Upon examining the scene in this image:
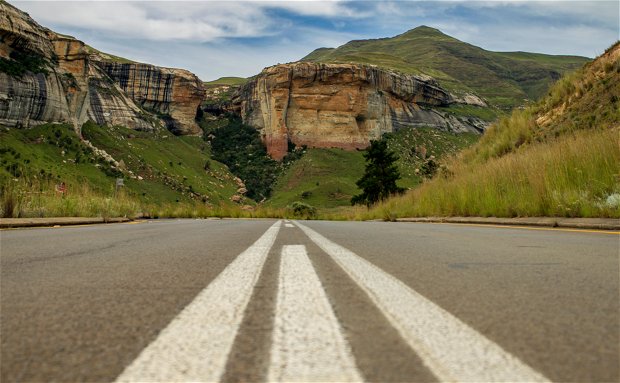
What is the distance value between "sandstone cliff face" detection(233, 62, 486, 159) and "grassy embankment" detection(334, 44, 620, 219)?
3460 inches

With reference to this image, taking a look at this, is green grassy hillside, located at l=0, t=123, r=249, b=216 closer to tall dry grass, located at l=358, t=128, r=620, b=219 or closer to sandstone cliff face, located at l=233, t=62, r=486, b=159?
sandstone cliff face, located at l=233, t=62, r=486, b=159

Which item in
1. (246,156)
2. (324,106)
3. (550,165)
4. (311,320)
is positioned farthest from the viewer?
(246,156)

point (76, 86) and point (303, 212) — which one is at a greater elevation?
point (76, 86)

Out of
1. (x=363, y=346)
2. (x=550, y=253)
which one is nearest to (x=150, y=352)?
(x=363, y=346)

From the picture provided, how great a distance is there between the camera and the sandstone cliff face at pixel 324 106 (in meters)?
109

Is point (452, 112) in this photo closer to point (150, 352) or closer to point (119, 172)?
point (119, 172)

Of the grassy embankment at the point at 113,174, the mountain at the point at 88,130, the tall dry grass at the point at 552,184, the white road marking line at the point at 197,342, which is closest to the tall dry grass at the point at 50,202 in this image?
the grassy embankment at the point at 113,174

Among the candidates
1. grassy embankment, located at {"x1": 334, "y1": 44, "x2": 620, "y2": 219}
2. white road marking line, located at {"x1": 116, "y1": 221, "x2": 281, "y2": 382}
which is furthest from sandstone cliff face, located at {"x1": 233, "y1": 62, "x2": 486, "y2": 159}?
white road marking line, located at {"x1": 116, "y1": 221, "x2": 281, "y2": 382}

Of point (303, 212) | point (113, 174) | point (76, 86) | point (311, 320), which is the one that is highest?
point (76, 86)

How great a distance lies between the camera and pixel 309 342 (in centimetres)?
153

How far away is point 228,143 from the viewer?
395 feet

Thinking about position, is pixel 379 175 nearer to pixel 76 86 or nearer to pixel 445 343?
pixel 445 343

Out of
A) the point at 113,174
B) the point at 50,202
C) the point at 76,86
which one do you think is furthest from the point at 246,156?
the point at 50,202

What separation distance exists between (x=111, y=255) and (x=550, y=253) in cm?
399
